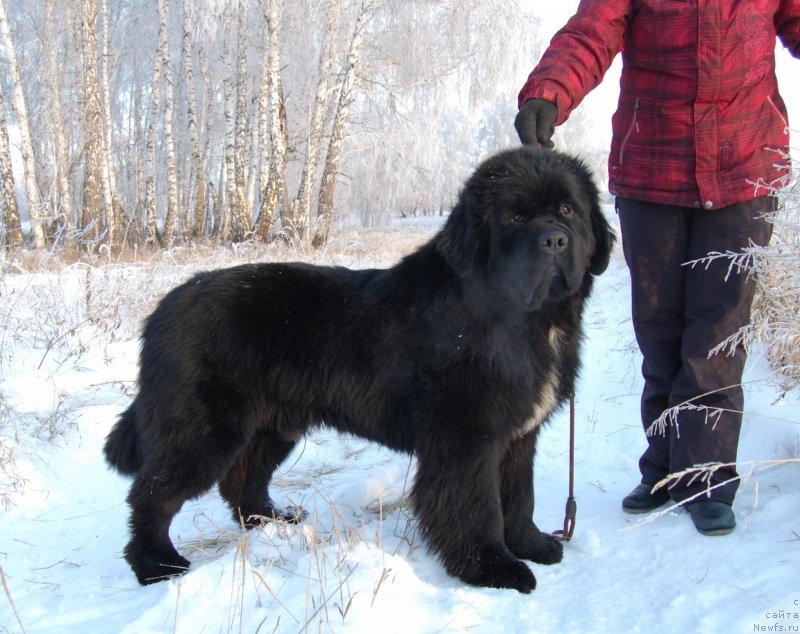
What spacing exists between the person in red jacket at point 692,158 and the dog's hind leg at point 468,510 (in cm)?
72

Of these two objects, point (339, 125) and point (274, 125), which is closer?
point (339, 125)

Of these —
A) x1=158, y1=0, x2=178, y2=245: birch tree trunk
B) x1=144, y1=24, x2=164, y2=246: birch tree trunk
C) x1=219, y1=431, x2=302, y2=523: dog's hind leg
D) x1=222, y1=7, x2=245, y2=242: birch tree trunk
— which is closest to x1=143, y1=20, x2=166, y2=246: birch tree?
x1=144, y1=24, x2=164, y2=246: birch tree trunk

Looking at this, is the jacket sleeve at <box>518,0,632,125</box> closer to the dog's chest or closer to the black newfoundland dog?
the black newfoundland dog

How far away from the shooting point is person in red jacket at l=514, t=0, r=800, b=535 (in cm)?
260

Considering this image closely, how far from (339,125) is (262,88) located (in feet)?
5.72

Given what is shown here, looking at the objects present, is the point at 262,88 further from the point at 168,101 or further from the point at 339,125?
the point at 168,101

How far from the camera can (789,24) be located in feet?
8.70

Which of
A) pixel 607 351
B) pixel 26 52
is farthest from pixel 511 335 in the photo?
pixel 26 52

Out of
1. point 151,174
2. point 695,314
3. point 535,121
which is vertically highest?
point 535,121

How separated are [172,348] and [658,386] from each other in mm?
2161

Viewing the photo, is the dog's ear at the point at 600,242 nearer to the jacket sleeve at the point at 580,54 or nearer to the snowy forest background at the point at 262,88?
the jacket sleeve at the point at 580,54

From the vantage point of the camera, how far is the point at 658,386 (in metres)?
2.98

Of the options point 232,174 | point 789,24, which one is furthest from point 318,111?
point 789,24

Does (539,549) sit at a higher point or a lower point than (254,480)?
higher
